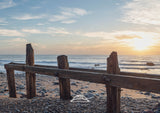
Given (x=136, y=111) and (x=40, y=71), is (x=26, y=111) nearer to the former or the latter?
(x=40, y=71)

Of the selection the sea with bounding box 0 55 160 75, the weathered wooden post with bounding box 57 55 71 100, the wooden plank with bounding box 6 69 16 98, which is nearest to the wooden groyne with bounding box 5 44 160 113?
the weathered wooden post with bounding box 57 55 71 100

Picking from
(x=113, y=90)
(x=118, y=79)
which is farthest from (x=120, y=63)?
(x=118, y=79)

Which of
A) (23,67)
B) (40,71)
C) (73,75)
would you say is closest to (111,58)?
(73,75)

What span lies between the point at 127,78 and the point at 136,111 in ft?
7.15

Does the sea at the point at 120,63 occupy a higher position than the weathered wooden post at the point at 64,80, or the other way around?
the weathered wooden post at the point at 64,80

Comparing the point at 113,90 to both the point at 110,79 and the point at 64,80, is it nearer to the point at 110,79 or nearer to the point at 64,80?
the point at 110,79

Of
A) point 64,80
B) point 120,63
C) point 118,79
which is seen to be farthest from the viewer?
point 120,63

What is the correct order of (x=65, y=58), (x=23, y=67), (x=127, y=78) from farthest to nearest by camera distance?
1. (x=23, y=67)
2. (x=65, y=58)
3. (x=127, y=78)

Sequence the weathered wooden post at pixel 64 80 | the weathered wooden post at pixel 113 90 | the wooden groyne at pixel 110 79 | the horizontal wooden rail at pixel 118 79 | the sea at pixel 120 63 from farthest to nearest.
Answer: the sea at pixel 120 63
the weathered wooden post at pixel 64 80
the weathered wooden post at pixel 113 90
the wooden groyne at pixel 110 79
the horizontal wooden rail at pixel 118 79

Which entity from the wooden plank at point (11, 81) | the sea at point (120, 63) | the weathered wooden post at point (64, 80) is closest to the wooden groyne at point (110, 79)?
the weathered wooden post at point (64, 80)

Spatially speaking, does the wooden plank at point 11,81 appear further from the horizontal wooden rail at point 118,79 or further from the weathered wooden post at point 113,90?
the weathered wooden post at point 113,90

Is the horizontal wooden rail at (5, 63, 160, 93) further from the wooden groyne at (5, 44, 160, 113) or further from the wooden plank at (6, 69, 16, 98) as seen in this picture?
the wooden plank at (6, 69, 16, 98)

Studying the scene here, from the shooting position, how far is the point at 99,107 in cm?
521

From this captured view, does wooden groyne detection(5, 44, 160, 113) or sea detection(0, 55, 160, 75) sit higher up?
wooden groyne detection(5, 44, 160, 113)
